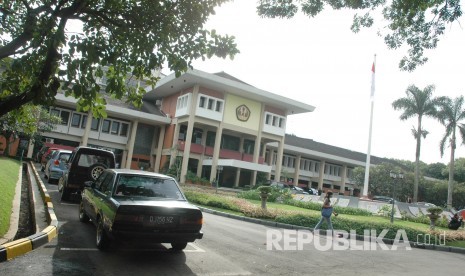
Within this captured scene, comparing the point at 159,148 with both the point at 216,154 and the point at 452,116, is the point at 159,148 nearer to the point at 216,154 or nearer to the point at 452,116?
the point at 216,154

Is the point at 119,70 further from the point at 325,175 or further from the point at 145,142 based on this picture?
the point at 325,175

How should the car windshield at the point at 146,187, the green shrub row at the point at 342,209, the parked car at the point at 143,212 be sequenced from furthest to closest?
1. the green shrub row at the point at 342,209
2. the car windshield at the point at 146,187
3. the parked car at the point at 143,212

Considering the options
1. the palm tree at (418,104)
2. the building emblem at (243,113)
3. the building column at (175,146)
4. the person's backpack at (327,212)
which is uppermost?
the palm tree at (418,104)

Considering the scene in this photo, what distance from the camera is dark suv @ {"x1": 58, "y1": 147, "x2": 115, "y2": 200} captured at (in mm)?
12430

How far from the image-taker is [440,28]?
7836mm

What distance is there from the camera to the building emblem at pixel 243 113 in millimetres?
42344

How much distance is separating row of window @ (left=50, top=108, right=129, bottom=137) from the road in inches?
1377

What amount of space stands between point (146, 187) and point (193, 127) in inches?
1464

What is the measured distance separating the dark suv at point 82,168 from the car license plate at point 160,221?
22.5 feet

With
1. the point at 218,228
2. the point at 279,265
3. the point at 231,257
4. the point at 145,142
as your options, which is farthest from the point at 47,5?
the point at 145,142

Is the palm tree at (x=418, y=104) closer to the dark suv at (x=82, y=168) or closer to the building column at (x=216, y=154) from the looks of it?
the building column at (x=216, y=154)

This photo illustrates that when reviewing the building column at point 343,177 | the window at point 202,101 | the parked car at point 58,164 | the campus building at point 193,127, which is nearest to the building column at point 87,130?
the campus building at point 193,127

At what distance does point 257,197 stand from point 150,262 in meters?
23.6

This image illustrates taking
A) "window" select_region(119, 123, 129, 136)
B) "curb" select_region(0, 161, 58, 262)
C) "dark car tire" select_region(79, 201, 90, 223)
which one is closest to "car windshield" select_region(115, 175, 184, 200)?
"curb" select_region(0, 161, 58, 262)
